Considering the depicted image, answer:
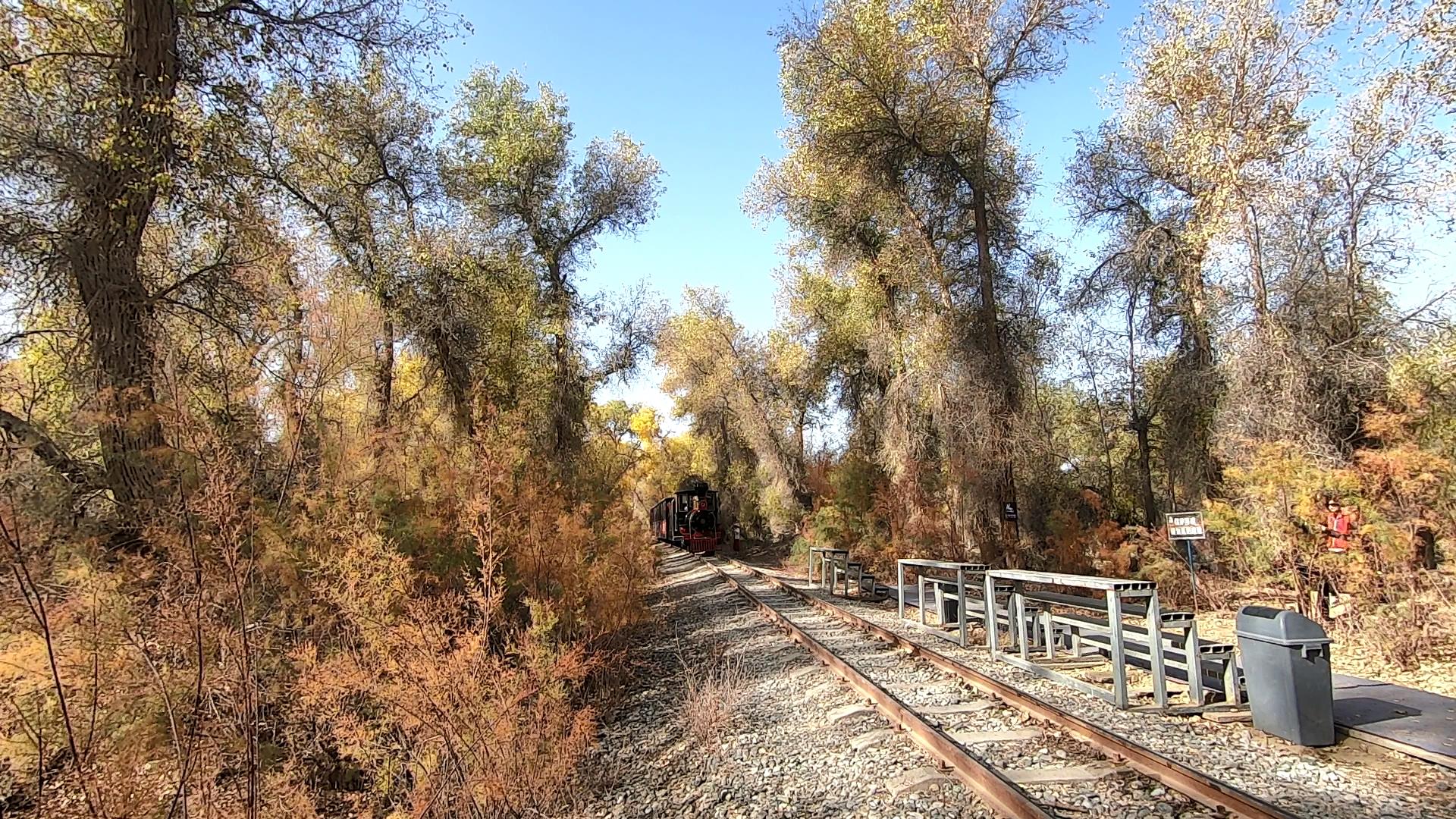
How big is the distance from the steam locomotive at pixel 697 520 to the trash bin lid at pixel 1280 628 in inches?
1166

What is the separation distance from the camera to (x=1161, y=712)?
5969 millimetres

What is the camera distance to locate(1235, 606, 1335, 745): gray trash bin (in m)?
5.11

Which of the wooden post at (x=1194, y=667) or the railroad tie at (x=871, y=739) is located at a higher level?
the wooden post at (x=1194, y=667)

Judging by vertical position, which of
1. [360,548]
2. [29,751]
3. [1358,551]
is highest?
[360,548]

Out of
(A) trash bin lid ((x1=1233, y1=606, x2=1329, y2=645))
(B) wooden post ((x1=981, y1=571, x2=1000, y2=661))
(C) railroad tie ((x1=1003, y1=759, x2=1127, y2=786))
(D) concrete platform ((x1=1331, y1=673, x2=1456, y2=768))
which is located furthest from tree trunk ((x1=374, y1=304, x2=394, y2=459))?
(D) concrete platform ((x1=1331, y1=673, x2=1456, y2=768))

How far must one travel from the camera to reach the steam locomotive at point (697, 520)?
35.3m

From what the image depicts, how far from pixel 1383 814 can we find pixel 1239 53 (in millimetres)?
12164

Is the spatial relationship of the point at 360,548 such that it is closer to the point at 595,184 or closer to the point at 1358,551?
the point at 1358,551

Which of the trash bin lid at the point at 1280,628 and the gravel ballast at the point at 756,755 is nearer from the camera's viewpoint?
the gravel ballast at the point at 756,755

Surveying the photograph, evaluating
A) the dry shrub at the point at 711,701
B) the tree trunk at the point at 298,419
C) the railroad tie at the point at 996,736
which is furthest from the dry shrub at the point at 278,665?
the railroad tie at the point at 996,736

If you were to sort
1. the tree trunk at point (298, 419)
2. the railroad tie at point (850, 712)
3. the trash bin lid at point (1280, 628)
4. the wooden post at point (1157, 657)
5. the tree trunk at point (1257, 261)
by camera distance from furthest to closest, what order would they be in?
the tree trunk at point (1257, 261) < the railroad tie at point (850, 712) < the wooden post at point (1157, 657) < the tree trunk at point (298, 419) < the trash bin lid at point (1280, 628)

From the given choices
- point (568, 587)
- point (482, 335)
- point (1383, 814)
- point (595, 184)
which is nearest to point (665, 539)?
point (595, 184)

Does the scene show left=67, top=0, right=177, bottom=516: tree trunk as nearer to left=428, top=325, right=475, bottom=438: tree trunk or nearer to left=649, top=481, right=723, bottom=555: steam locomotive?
left=428, top=325, right=475, bottom=438: tree trunk

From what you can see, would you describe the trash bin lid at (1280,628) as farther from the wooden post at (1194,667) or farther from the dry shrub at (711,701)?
the dry shrub at (711,701)
